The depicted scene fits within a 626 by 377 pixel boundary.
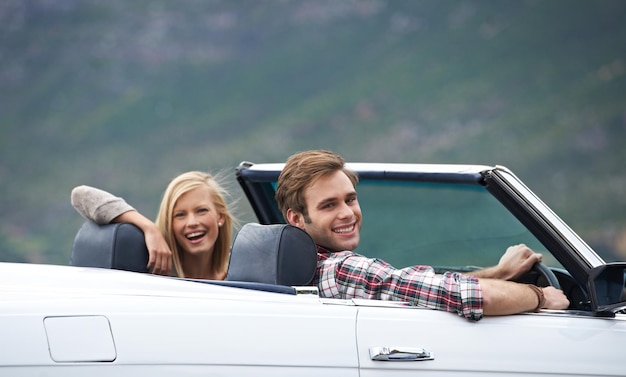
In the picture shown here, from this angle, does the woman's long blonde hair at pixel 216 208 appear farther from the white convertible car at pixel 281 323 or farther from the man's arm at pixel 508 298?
the man's arm at pixel 508 298

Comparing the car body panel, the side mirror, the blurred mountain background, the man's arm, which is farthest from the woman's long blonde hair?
the blurred mountain background

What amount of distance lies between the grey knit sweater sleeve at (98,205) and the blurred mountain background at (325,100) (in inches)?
498

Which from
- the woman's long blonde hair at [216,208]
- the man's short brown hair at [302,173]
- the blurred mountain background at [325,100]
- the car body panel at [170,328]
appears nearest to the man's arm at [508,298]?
the car body panel at [170,328]

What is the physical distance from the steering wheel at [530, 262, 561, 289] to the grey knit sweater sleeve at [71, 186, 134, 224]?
173 centimetres

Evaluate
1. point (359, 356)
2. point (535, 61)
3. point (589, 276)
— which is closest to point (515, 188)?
point (589, 276)

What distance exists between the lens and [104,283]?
294cm

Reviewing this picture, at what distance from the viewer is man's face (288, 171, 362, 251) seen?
A: 3.50 m

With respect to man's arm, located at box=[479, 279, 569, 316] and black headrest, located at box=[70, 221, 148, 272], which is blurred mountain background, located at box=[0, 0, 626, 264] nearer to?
black headrest, located at box=[70, 221, 148, 272]

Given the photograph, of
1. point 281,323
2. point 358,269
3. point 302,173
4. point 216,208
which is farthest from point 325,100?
point 281,323

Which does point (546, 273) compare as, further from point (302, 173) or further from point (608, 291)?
point (302, 173)

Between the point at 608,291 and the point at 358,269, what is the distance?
2.82 feet

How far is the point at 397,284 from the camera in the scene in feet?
10.2

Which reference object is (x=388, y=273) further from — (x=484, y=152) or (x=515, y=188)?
(x=484, y=152)

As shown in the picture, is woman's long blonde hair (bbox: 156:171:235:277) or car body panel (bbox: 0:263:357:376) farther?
woman's long blonde hair (bbox: 156:171:235:277)
